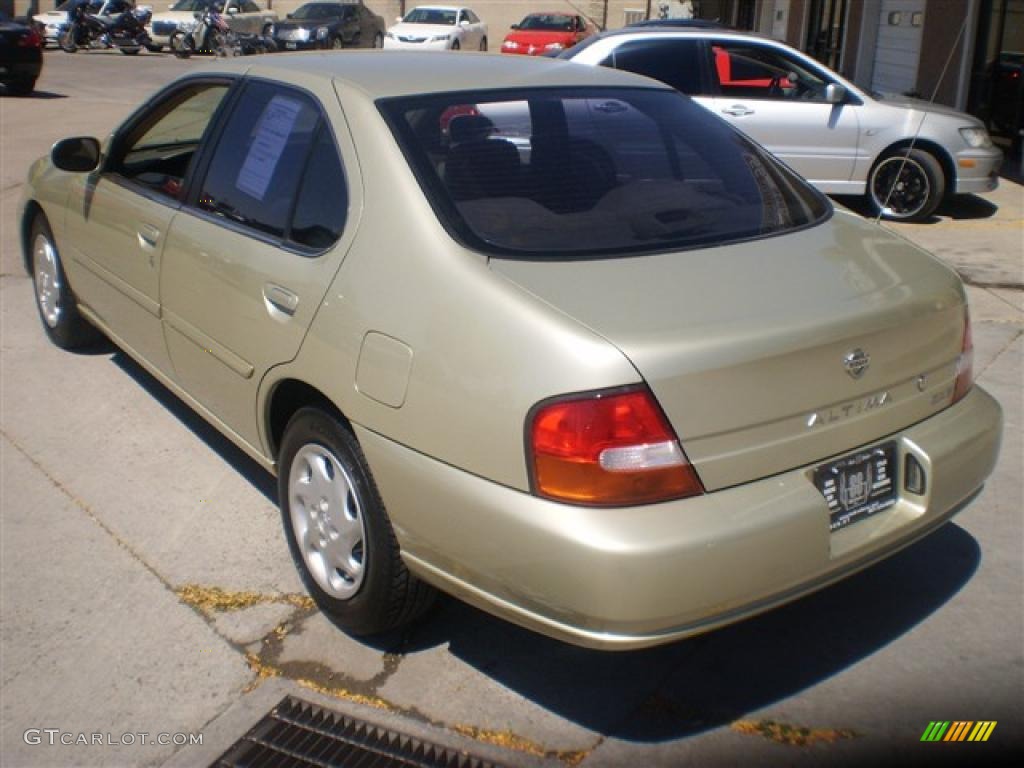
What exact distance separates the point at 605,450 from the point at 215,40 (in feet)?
97.3

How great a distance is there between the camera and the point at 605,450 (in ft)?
8.78

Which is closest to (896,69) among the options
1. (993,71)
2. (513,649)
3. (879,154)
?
(993,71)

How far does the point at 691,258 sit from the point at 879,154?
23.2 ft

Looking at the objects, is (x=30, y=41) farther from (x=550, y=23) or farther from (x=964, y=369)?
(x=964, y=369)

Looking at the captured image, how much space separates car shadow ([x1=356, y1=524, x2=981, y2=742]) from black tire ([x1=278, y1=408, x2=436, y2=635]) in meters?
0.20

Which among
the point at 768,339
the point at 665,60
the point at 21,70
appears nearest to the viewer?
the point at 768,339

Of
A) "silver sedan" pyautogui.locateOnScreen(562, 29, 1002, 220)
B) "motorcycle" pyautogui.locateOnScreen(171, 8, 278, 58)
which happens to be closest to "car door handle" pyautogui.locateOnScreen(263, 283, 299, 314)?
"silver sedan" pyautogui.locateOnScreen(562, 29, 1002, 220)

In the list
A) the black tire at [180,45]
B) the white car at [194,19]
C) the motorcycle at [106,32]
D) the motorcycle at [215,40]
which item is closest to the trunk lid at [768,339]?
the motorcycle at [215,40]

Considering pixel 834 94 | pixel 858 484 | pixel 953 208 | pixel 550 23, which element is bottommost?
pixel 953 208

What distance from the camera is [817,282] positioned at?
312cm

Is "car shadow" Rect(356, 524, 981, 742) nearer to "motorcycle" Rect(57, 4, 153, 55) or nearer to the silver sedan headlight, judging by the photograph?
the silver sedan headlight

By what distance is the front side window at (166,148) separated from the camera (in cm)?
449

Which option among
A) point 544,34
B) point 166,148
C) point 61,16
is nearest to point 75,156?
point 166,148

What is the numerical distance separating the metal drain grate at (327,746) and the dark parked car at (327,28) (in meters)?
27.1
